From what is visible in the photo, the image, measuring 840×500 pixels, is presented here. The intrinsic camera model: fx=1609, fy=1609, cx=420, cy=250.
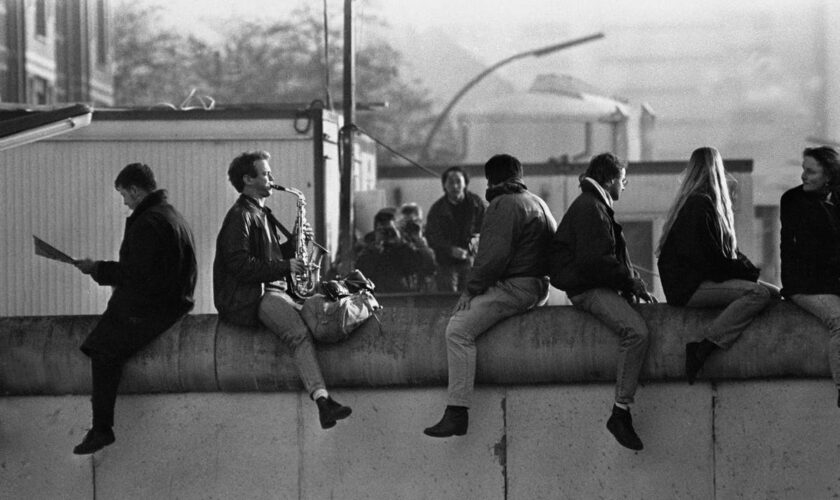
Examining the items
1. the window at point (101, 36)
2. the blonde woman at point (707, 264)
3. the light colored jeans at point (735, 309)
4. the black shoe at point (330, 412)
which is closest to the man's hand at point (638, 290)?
the blonde woman at point (707, 264)

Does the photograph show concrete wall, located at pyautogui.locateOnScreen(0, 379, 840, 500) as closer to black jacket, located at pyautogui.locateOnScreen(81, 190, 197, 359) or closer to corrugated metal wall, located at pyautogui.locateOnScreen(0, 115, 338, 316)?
black jacket, located at pyautogui.locateOnScreen(81, 190, 197, 359)

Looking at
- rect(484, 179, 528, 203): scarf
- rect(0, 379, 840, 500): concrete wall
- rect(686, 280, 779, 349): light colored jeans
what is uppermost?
rect(484, 179, 528, 203): scarf

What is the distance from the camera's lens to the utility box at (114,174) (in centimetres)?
1725

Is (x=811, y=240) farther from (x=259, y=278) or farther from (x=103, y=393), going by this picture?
(x=103, y=393)

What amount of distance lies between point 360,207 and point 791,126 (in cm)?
9134

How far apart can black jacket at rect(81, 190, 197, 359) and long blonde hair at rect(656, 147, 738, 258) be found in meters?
2.73

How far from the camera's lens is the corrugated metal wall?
1725 cm

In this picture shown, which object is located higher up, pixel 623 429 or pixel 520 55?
pixel 520 55

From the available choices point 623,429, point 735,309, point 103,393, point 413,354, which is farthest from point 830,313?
point 103,393

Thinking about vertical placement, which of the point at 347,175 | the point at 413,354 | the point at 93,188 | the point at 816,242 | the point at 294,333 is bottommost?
Result: the point at 413,354

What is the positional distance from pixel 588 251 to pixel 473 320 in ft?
2.40

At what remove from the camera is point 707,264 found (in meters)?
8.83

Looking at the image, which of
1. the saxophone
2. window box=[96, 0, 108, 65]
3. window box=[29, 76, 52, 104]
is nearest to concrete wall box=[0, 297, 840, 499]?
the saxophone

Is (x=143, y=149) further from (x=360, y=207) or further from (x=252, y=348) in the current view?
(x=252, y=348)
